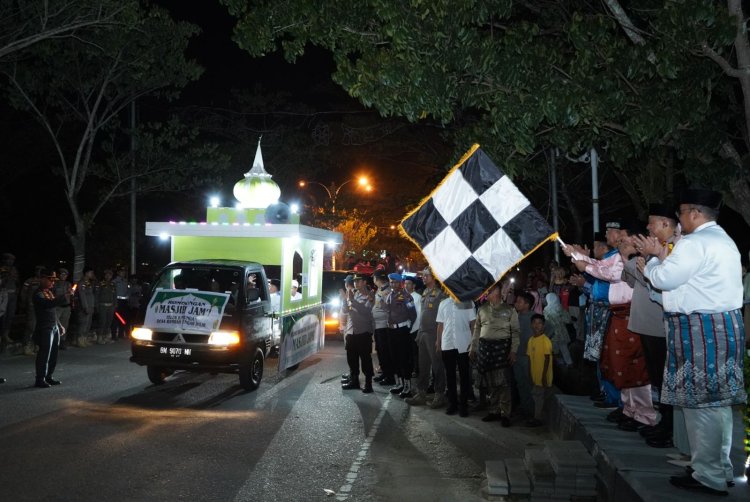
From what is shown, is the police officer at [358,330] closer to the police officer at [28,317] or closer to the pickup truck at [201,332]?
the pickup truck at [201,332]

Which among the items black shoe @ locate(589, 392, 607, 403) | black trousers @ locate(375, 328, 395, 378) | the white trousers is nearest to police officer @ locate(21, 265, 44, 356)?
black trousers @ locate(375, 328, 395, 378)

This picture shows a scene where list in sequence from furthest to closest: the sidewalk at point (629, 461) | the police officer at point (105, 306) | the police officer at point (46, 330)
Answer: the police officer at point (105, 306), the police officer at point (46, 330), the sidewalk at point (629, 461)

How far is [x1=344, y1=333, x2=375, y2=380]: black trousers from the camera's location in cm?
1179

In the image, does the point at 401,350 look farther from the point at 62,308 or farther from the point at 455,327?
the point at 62,308

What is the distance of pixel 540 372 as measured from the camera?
9445 mm

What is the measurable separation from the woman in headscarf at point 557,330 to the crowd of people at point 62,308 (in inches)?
282

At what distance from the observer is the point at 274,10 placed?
9.70 m

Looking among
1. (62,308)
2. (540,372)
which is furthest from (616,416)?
(62,308)

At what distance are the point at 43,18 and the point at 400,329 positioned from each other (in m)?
10.0

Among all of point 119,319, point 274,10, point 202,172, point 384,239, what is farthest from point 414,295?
point 384,239

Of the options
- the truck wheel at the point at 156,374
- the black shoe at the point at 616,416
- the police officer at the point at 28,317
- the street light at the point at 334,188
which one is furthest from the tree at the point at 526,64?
the street light at the point at 334,188

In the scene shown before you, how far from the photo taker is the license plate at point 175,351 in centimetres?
1085

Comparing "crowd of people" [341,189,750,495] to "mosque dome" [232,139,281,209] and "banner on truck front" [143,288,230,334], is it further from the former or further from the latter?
"mosque dome" [232,139,281,209]

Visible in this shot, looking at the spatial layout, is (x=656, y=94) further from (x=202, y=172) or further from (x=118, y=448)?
(x=202, y=172)
